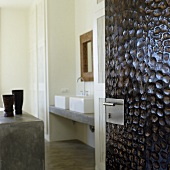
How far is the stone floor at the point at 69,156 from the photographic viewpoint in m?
4.12

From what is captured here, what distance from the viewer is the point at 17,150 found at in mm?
2990

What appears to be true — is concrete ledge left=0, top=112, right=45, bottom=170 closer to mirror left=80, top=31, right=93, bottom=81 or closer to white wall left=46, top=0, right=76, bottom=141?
mirror left=80, top=31, right=93, bottom=81

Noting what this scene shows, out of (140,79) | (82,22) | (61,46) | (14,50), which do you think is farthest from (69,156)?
(14,50)

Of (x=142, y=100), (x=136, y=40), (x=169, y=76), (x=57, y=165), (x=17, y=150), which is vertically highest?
(x=136, y=40)

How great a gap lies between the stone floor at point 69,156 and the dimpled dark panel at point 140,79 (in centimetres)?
260

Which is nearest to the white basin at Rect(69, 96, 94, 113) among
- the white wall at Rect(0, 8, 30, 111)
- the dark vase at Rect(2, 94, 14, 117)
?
the dark vase at Rect(2, 94, 14, 117)

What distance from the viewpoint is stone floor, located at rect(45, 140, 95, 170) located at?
4.12m

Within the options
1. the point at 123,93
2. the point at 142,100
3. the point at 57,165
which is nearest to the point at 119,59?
the point at 123,93

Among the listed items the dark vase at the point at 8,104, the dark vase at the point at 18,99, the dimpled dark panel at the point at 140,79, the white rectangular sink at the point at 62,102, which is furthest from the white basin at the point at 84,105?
the dimpled dark panel at the point at 140,79

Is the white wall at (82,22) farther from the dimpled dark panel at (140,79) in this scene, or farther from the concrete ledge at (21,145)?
the dimpled dark panel at (140,79)

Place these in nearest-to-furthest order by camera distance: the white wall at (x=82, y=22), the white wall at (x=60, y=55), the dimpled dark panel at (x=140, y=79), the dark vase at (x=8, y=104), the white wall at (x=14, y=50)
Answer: the dimpled dark panel at (x=140, y=79) < the dark vase at (x=8, y=104) < the white wall at (x=82, y=22) < the white wall at (x=60, y=55) < the white wall at (x=14, y=50)

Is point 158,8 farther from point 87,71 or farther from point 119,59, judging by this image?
point 87,71

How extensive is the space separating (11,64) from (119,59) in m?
6.72

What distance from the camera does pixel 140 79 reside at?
A: 1.31 meters
